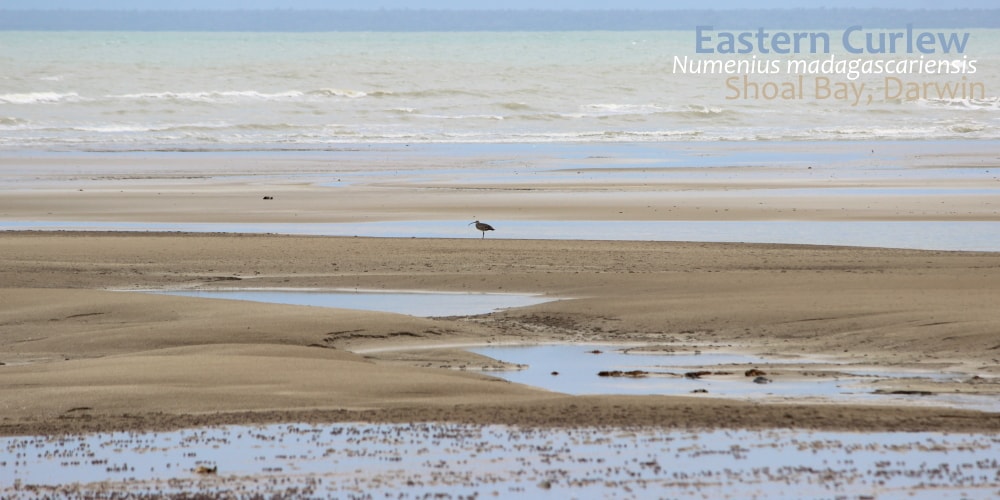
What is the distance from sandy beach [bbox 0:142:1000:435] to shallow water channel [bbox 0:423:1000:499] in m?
0.29

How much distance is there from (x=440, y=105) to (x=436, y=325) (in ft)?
140

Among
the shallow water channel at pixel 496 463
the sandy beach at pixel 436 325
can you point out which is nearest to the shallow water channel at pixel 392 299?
the sandy beach at pixel 436 325

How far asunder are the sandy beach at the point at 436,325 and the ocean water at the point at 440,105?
2248cm

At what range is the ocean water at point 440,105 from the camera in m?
41.0

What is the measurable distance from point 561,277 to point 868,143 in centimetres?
2861

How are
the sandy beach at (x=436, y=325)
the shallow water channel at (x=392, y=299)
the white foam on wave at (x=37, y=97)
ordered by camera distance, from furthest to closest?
the white foam on wave at (x=37, y=97) → the shallow water channel at (x=392, y=299) → the sandy beach at (x=436, y=325)

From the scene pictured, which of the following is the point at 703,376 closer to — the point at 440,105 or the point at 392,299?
the point at 392,299

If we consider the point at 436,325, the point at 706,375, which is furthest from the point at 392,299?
the point at 706,375

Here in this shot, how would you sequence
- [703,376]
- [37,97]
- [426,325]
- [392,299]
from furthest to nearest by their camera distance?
[37,97], [392,299], [426,325], [703,376]

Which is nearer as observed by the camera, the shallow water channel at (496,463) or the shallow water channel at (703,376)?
the shallow water channel at (496,463)

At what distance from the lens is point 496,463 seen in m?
5.97

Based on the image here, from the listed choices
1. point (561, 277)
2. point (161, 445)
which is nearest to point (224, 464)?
point (161, 445)

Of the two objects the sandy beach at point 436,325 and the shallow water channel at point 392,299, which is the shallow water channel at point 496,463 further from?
the shallow water channel at point 392,299

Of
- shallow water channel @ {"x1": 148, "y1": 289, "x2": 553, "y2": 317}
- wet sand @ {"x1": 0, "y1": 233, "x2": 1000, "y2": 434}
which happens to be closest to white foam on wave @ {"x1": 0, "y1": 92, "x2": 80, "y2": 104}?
wet sand @ {"x1": 0, "y1": 233, "x2": 1000, "y2": 434}
